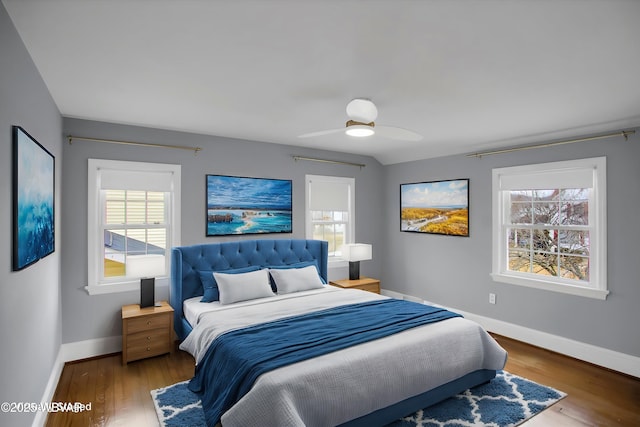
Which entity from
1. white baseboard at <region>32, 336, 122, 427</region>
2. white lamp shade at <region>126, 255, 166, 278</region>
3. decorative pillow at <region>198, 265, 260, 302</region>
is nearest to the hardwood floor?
white baseboard at <region>32, 336, 122, 427</region>

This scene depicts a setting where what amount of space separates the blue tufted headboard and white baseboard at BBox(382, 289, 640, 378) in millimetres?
2280

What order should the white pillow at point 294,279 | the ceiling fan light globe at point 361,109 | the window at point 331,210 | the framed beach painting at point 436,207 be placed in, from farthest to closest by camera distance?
the window at point 331,210 < the framed beach painting at point 436,207 < the white pillow at point 294,279 < the ceiling fan light globe at point 361,109

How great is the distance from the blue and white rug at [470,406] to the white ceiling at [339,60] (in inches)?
95.7

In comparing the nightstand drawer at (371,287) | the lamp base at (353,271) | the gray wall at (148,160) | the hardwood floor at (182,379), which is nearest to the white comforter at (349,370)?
the hardwood floor at (182,379)

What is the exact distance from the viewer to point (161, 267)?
12.2 ft

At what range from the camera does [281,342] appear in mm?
2574

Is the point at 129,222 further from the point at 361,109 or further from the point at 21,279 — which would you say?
the point at 361,109

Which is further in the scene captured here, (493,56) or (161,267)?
(161,267)

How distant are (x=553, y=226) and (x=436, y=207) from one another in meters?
1.55

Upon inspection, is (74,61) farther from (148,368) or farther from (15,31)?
(148,368)

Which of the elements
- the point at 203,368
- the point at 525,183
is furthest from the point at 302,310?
the point at 525,183

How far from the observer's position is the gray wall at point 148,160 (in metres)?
3.60

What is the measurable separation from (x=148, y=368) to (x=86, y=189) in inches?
74.6

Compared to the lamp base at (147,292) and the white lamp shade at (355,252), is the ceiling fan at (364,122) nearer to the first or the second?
the white lamp shade at (355,252)
